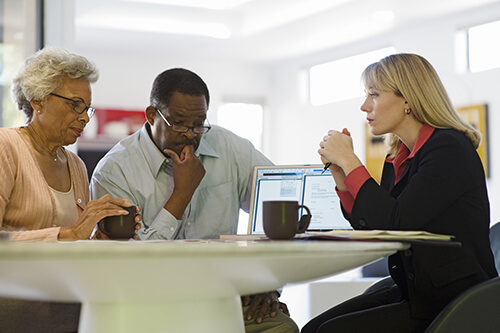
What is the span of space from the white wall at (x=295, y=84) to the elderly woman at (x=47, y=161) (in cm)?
499

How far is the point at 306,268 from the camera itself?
3.74 feet

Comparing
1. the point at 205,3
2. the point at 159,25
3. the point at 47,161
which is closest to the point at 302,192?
the point at 47,161

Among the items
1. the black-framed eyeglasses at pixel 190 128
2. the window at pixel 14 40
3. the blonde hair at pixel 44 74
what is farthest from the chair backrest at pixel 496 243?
the window at pixel 14 40

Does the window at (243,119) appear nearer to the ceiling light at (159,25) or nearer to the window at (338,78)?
the window at (338,78)

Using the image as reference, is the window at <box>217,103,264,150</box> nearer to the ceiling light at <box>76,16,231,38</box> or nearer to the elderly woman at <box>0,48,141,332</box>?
the ceiling light at <box>76,16,231,38</box>

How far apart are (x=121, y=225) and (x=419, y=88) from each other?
869 mm

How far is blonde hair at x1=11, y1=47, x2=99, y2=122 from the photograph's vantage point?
2.12 m

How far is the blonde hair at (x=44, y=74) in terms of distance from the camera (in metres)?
2.12

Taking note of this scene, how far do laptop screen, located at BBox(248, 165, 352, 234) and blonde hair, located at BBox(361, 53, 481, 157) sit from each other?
419 millimetres

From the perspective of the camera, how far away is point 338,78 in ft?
27.7

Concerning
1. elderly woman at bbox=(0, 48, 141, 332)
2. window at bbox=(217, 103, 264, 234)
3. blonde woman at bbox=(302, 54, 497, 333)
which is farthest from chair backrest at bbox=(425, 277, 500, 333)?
window at bbox=(217, 103, 264, 234)

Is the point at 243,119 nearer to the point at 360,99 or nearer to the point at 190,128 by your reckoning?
the point at 360,99

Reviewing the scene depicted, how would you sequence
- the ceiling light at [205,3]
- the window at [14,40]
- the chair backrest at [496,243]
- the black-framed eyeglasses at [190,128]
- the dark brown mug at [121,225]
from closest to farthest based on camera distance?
1. the dark brown mug at [121,225]
2. the chair backrest at [496,243]
3. the black-framed eyeglasses at [190,128]
4. the window at [14,40]
5. the ceiling light at [205,3]

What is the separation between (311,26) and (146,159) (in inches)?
216
